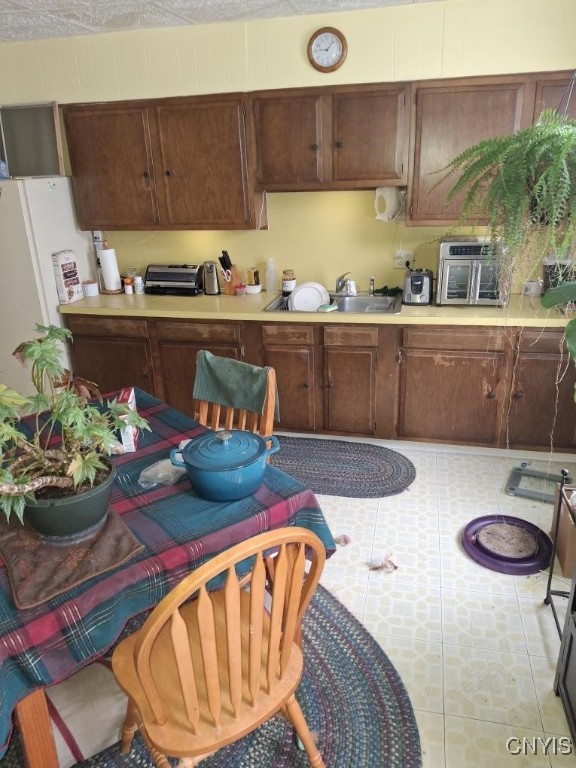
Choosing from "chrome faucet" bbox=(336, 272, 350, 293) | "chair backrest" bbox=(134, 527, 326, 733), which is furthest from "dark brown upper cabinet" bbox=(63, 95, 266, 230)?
"chair backrest" bbox=(134, 527, 326, 733)

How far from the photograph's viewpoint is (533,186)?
1.72 m

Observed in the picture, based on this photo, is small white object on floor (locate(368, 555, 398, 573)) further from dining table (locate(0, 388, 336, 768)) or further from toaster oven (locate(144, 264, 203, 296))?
toaster oven (locate(144, 264, 203, 296))

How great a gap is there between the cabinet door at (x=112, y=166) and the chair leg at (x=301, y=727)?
2.97 meters

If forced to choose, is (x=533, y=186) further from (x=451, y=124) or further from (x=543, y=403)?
(x=543, y=403)

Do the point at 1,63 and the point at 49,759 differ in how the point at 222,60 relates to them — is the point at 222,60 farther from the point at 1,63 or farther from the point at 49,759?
the point at 49,759

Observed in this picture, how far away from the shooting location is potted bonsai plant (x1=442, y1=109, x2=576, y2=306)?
1.62 meters

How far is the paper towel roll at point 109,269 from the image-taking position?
390cm

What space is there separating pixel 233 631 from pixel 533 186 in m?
1.50

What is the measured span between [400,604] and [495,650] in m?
0.38

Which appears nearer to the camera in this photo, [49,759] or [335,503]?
[49,759]

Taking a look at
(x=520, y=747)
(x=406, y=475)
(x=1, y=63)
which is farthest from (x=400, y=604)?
(x=1, y=63)

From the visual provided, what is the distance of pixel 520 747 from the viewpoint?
1.73 metres

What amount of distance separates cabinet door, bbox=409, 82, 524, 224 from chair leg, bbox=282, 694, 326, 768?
2455 millimetres

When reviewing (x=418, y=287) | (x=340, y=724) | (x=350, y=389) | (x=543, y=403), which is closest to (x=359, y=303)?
(x=418, y=287)
